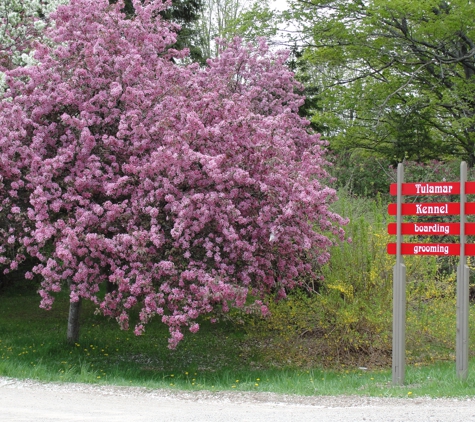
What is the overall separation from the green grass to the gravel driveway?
1.41ft

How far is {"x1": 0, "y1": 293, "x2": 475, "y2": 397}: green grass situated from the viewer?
29.1ft

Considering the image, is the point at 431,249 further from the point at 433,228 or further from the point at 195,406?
the point at 195,406

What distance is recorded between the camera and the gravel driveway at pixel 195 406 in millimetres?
6738

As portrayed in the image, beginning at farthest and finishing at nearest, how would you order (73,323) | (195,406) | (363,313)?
(73,323), (363,313), (195,406)

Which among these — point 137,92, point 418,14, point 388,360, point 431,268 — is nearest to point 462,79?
point 418,14

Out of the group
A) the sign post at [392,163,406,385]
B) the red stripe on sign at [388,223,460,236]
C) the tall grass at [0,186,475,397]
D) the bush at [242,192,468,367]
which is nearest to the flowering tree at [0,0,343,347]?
the bush at [242,192,468,367]

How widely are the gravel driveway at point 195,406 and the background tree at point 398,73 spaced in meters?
13.2

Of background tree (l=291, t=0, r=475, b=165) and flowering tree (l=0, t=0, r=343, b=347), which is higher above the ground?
background tree (l=291, t=0, r=475, b=165)

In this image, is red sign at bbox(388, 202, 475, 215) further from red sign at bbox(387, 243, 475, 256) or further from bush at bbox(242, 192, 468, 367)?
bush at bbox(242, 192, 468, 367)

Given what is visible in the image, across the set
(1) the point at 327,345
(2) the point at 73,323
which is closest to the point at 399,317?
(1) the point at 327,345

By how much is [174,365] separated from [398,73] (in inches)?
605

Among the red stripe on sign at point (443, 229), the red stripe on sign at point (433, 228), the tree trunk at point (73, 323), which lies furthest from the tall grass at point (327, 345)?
the red stripe on sign at point (443, 229)

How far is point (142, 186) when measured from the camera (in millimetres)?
9945

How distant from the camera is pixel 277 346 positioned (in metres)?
12.6
